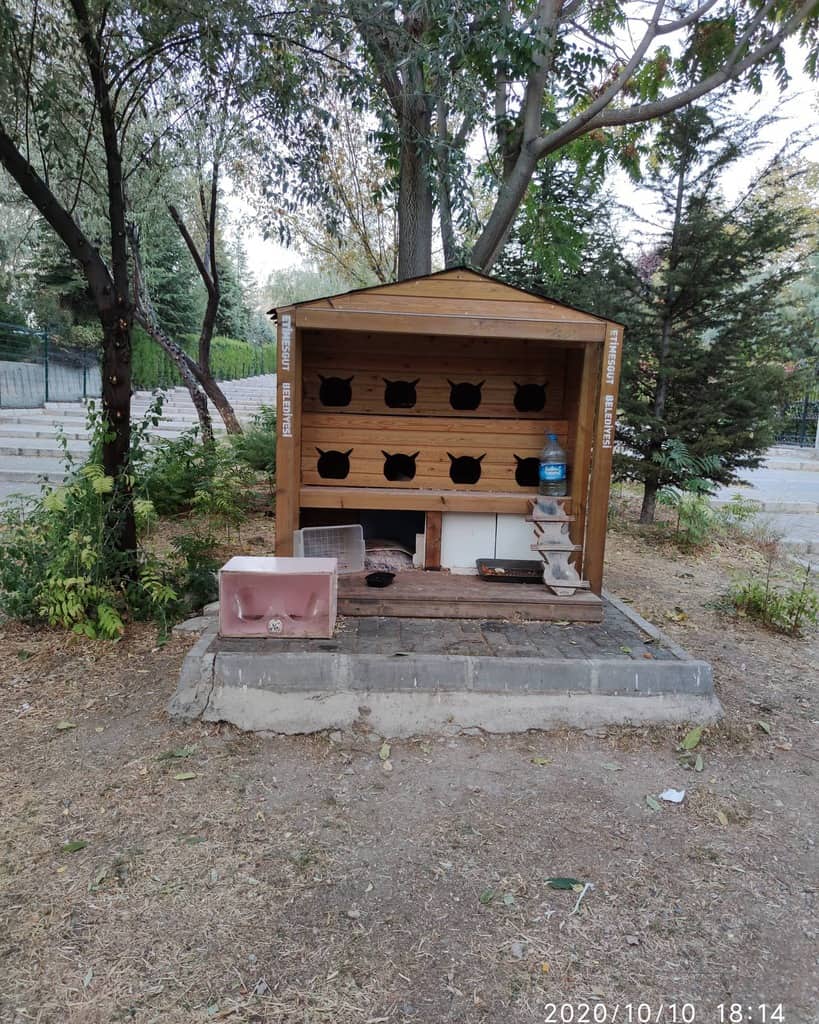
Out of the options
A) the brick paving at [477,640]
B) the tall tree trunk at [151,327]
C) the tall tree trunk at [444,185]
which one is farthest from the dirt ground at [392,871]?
the tall tree trunk at [151,327]

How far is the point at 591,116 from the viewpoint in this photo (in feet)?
20.7

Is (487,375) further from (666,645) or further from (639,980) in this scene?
(639,980)

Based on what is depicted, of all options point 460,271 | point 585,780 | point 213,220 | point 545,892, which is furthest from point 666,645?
point 213,220

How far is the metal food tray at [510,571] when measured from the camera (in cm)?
471

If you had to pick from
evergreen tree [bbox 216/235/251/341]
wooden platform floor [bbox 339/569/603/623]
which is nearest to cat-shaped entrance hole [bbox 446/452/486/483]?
wooden platform floor [bbox 339/569/603/623]

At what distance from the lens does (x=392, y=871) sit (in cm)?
250

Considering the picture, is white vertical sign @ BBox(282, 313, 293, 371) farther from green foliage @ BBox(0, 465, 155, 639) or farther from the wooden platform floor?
the wooden platform floor

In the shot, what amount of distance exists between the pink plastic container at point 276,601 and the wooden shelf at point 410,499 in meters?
0.87

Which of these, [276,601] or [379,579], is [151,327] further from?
[276,601]

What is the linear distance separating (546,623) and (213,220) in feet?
33.9

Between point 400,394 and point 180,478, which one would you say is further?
point 180,478

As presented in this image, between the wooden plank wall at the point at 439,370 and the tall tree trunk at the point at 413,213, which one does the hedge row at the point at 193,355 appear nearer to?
the tall tree trunk at the point at 413,213

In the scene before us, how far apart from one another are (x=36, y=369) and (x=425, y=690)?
61.3ft

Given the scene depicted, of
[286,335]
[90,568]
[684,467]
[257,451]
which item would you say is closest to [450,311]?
[286,335]
